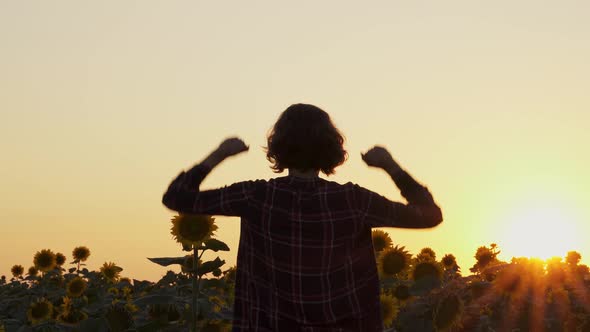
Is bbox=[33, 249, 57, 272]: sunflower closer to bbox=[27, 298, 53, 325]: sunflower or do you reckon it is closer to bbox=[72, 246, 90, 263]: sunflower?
bbox=[72, 246, 90, 263]: sunflower

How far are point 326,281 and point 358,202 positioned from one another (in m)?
0.44

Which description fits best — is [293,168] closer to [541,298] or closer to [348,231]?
[348,231]

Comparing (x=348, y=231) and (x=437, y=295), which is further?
(x=437, y=295)

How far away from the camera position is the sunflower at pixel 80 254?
619 inches

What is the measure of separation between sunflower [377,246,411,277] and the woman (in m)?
3.79

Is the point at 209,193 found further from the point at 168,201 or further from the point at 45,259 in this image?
the point at 45,259

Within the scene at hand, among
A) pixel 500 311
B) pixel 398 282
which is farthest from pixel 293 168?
pixel 398 282

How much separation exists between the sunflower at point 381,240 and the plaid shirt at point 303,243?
177 inches

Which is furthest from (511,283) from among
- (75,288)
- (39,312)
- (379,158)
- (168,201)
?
(75,288)

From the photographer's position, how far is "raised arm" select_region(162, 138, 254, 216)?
16.0 ft

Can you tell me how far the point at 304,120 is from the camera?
197 inches

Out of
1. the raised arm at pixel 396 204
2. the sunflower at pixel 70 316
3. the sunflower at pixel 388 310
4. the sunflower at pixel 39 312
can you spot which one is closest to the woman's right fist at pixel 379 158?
the raised arm at pixel 396 204

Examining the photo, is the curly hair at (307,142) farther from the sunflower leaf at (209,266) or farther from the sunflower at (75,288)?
the sunflower at (75,288)

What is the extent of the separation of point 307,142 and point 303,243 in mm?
533
